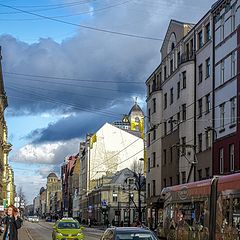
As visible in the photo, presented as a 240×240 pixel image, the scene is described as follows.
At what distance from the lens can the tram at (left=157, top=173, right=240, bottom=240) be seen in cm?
1931

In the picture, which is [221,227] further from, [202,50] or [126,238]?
[202,50]

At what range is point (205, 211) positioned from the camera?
72.9 ft

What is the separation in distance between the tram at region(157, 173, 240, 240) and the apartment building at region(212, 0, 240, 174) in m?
16.8

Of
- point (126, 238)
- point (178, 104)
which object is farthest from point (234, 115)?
point (126, 238)

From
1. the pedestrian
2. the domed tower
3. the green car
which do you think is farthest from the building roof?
the pedestrian

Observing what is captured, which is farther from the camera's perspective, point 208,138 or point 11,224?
point 208,138

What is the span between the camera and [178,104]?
6144 centimetres

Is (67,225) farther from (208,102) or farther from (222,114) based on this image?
(208,102)

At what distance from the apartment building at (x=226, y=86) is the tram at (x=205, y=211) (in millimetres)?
16771

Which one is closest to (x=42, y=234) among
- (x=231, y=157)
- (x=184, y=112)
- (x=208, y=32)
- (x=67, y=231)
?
(x=184, y=112)

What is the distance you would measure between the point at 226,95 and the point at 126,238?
33.6 metres

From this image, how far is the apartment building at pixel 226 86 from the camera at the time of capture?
45219mm

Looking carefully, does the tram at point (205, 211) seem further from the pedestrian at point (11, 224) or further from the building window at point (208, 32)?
the building window at point (208, 32)

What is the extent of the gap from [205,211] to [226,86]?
86.9 ft
